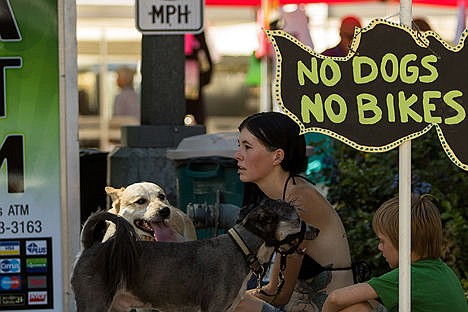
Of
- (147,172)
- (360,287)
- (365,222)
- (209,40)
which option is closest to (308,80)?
(360,287)

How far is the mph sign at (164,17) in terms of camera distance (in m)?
6.58

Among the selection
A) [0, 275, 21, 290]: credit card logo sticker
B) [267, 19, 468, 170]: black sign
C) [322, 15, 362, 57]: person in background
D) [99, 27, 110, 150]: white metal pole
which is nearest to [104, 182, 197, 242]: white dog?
[0, 275, 21, 290]: credit card logo sticker

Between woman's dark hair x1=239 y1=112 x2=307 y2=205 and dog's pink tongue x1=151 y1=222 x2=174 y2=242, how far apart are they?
25.3 inches

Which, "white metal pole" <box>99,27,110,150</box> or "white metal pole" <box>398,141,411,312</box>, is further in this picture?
"white metal pole" <box>99,27,110,150</box>

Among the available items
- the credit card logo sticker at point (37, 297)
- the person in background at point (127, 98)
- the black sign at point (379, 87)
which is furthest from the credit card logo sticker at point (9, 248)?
the person in background at point (127, 98)

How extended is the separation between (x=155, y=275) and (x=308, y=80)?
1024mm

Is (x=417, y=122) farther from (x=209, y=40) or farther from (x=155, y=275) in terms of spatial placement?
(x=209, y=40)

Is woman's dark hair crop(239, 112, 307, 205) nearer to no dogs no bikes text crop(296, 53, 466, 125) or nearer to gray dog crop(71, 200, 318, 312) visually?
gray dog crop(71, 200, 318, 312)

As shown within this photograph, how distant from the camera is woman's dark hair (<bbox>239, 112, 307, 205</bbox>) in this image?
506 cm

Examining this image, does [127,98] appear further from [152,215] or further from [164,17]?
[152,215]

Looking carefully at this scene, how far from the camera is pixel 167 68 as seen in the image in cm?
786

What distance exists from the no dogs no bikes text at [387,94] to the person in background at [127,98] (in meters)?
11.4

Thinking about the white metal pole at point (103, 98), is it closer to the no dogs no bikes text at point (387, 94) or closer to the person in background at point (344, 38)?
the person in background at point (344, 38)

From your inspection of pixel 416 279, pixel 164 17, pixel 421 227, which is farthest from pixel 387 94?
pixel 164 17
